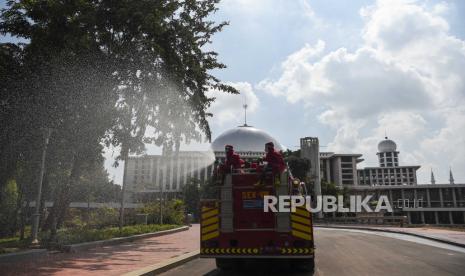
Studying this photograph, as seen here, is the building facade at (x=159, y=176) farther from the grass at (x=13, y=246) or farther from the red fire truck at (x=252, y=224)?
the red fire truck at (x=252, y=224)

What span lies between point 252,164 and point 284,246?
2371mm

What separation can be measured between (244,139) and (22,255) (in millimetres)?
118506

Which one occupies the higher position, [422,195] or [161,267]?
[422,195]

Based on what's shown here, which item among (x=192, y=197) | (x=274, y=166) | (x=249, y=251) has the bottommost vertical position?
(x=249, y=251)

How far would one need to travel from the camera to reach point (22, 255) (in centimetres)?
1054

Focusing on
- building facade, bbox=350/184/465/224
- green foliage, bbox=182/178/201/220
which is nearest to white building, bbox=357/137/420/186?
building facade, bbox=350/184/465/224

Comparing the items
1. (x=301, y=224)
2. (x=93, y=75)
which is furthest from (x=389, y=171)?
(x=301, y=224)

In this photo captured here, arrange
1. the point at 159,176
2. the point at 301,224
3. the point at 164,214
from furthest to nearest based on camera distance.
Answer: the point at 159,176 → the point at 164,214 → the point at 301,224

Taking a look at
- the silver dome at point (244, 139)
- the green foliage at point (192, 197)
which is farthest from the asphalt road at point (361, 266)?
the silver dome at point (244, 139)

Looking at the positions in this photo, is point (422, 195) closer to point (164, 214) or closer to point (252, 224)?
point (164, 214)

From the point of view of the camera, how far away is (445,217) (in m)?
104

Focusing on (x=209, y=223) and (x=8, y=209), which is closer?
(x=209, y=223)

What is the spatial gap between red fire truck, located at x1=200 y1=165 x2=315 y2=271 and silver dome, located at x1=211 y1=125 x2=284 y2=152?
113919mm

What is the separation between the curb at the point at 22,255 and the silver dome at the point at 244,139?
369 feet
